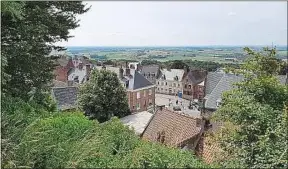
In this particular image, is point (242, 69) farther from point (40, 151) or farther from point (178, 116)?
point (178, 116)

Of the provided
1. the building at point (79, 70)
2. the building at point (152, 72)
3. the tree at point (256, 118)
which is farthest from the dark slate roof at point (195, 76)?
the tree at point (256, 118)

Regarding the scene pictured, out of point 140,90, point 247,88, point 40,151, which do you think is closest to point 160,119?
point 247,88

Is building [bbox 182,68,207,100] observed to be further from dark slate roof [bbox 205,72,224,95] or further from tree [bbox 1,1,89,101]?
tree [bbox 1,1,89,101]

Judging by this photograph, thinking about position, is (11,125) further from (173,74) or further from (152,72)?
(173,74)

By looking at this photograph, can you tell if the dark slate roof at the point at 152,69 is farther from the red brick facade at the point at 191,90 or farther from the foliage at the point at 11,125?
the foliage at the point at 11,125

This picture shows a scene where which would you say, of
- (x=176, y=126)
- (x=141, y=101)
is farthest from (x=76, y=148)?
A: (x=141, y=101)

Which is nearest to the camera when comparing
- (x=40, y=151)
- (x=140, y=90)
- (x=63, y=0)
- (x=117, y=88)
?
(x=40, y=151)
